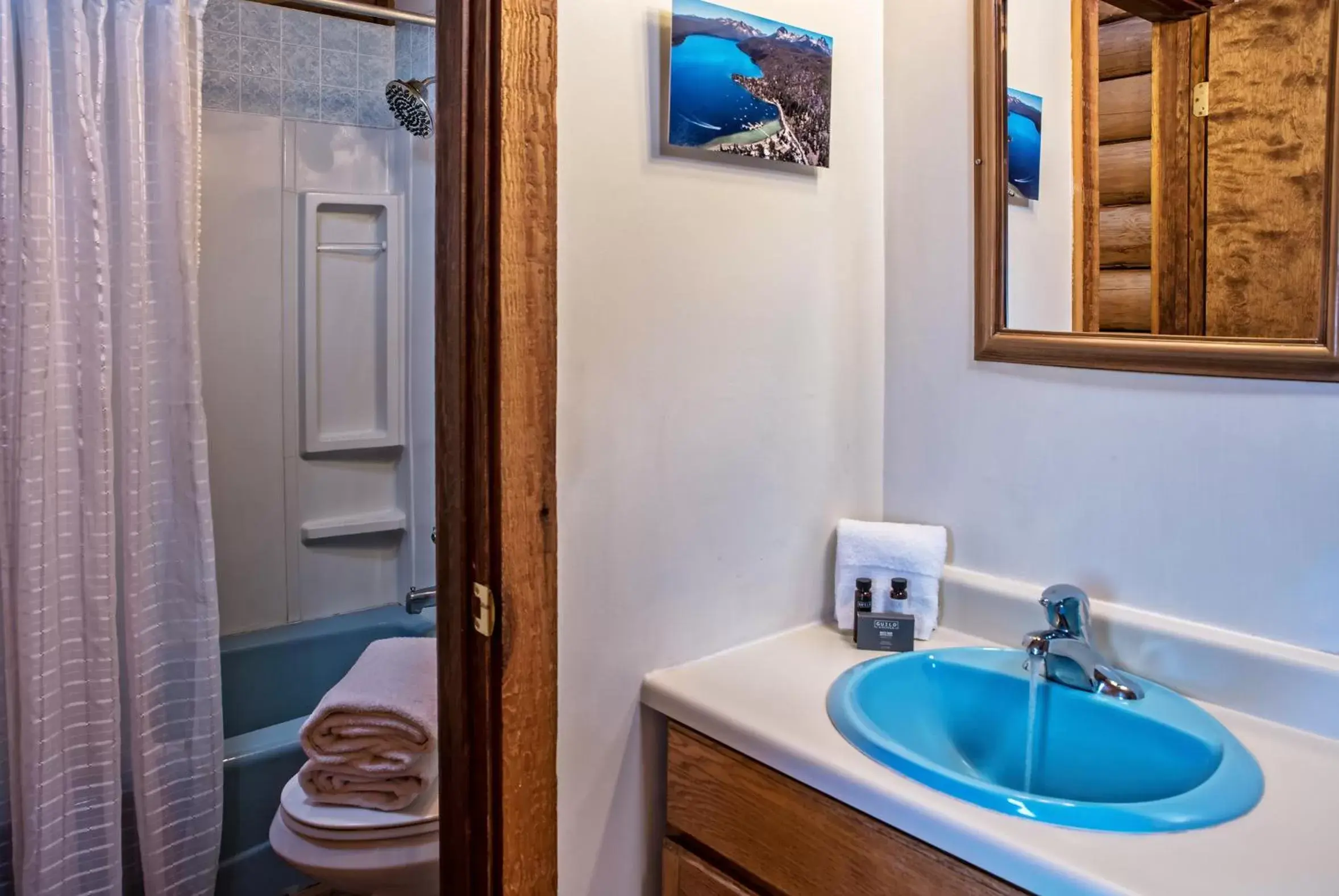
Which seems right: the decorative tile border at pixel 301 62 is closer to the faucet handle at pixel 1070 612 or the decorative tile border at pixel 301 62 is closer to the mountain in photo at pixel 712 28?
the mountain in photo at pixel 712 28

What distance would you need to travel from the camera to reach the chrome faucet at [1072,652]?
1057 mm

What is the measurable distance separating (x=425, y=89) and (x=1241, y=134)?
1.88 metres

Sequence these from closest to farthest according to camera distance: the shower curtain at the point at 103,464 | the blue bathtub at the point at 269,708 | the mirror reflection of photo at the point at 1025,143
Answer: the mirror reflection of photo at the point at 1025,143
the shower curtain at the point at 103,464
the blue bathtub at the point at 269,708

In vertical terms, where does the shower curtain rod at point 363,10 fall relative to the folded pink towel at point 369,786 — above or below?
above

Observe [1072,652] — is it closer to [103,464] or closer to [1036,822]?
[1036,822]

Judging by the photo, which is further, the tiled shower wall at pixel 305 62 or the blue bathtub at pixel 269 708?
the tiled shower wall at pixel 305 62

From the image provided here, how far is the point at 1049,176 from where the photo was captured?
122 cm

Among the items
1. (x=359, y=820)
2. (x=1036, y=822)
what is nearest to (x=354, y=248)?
(x=359, y=820)

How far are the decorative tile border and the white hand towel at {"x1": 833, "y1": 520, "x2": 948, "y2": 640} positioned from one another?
181 centimetres

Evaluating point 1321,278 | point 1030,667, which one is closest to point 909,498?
point 1030,667

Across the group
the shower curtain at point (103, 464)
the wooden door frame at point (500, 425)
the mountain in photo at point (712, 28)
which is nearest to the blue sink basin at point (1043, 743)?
the wooden door frame at point (500, 425)

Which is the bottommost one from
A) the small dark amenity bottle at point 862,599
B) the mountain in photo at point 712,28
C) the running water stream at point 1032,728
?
the running water stream at point 1032,728

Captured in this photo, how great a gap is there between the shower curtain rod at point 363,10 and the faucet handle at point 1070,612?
1.92 m

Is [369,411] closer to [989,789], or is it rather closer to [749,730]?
[749,730]
